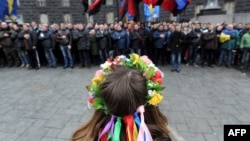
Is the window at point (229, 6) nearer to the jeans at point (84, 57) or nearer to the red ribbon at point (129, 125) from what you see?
the jeans at point (84, 57)

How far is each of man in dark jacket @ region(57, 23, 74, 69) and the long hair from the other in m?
7.25

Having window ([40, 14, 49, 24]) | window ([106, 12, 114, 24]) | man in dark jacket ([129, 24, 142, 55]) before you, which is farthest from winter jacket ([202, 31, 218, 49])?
window ([40, 14, 49, 24])

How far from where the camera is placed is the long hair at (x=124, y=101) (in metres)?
1.12

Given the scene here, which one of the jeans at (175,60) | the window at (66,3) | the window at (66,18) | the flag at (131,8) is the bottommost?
the jeans at (175,60)

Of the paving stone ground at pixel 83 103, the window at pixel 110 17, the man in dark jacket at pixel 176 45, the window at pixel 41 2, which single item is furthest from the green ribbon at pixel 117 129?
the window at pixel 110 17

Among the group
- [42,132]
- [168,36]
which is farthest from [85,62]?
[42,132]

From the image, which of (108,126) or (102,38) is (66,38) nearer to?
(102,38)

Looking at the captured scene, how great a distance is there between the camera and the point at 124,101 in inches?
44.3

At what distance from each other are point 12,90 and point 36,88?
68 centimetres

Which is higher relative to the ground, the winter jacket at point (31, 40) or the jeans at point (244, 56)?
the winter jacket at point (31, 40)

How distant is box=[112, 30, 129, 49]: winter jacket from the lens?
822cm

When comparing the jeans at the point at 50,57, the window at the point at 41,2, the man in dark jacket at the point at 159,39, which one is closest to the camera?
the man in dark jacket at the point at 159,39

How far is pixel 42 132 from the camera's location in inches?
147

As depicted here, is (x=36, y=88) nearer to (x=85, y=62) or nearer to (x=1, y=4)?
(x=85, y=62)
